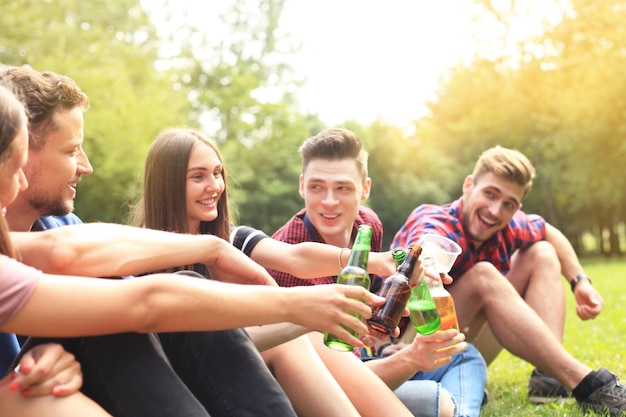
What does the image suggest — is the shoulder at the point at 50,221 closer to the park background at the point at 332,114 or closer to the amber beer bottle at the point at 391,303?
the amber beer bottle at the point at 391,303

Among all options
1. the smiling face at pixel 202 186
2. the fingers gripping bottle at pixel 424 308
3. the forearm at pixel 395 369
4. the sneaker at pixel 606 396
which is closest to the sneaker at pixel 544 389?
the sneaker at pixel 606 396

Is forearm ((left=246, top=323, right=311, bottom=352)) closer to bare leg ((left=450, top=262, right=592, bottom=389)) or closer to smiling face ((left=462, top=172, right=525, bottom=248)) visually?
bare leg ((left=450, top=262, right=592, bottom=389))

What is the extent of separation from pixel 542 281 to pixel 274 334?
2.51 metres

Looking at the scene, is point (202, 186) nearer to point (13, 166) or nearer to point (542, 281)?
point (13, 166)

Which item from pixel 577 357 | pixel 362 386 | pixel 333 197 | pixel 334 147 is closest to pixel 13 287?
pixel 362 386

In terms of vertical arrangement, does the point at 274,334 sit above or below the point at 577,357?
above

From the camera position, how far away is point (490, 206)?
15.7 feet

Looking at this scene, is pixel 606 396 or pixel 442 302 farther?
pixel 606 396

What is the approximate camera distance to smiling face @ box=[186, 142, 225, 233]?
12.1 ft

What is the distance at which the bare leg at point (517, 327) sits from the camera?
4.12m

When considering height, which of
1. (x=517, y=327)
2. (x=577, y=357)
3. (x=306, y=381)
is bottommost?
(x=577, y=357)

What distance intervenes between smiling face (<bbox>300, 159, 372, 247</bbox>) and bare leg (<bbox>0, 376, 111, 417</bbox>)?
238 centimetres

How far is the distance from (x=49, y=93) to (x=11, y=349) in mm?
1085

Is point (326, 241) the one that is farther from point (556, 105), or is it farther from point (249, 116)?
point (249, 116)
